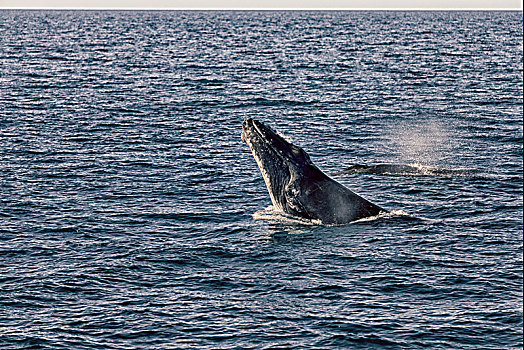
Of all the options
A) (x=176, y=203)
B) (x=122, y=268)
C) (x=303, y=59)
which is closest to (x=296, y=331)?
(x=122, y=268)

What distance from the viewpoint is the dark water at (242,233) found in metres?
19.5

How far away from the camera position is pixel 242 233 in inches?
1060

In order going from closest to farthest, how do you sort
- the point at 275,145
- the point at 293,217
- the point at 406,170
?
the point at 275,145, the point at 293,217, the point at 406,170

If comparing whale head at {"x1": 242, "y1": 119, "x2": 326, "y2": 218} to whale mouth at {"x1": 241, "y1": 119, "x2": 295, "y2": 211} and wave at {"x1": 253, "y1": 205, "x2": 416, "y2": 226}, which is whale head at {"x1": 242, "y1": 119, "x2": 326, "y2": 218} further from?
wave at {"x1": 253, "y1": 205, "x2": 416, "y2": 226}

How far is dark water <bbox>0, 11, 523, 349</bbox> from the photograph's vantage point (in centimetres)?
1948

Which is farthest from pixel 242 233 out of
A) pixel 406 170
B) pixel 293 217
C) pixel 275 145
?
pixel 406 170

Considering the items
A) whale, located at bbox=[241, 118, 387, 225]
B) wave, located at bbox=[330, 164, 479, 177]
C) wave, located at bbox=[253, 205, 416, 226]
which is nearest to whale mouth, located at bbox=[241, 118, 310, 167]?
whale, located at bbox=[241, 118, 387, 225]

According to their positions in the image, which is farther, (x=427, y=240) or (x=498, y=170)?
(x=498, y=170)

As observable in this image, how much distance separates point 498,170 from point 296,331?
69.1 feet

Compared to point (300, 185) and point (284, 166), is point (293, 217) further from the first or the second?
point (284, 166)

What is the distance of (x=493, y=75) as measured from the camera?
83.2m

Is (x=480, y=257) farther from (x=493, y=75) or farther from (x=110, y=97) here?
(x=493, y=75)

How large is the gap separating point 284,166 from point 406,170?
11504mm

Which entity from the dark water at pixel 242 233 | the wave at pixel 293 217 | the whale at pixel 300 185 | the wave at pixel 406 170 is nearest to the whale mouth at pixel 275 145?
the whale at pixel 300 185
